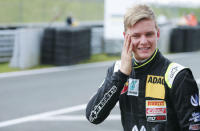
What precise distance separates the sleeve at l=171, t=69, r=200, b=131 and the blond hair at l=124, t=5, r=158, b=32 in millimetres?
426

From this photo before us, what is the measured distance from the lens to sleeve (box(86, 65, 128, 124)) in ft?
7.76

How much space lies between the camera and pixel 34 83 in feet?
32.6

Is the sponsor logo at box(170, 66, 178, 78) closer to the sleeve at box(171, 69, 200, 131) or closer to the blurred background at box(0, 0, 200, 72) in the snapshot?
the sleeve at box(171, 69, 200, 131)

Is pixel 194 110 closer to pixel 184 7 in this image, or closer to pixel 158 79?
pixel 158 79

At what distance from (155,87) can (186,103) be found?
0.24 metres

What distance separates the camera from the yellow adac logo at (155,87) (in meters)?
2.29

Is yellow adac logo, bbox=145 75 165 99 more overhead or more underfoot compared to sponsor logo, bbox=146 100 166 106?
more overhead

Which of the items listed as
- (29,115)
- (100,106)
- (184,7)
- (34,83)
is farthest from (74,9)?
(100,106)

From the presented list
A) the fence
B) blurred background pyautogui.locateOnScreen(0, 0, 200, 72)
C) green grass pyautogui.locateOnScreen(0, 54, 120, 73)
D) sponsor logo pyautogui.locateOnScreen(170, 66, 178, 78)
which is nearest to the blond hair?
sponsor logo pyautogui.locateOnScreen(170, 66, 178, 78)

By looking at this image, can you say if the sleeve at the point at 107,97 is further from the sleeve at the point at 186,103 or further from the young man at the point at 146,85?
the sleeve at the point at 186,103

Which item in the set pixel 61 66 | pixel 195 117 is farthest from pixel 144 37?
pixel 61 66

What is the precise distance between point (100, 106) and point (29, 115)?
15.4 ft

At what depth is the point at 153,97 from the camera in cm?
233

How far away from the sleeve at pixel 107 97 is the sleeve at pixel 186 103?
0.35 meters
